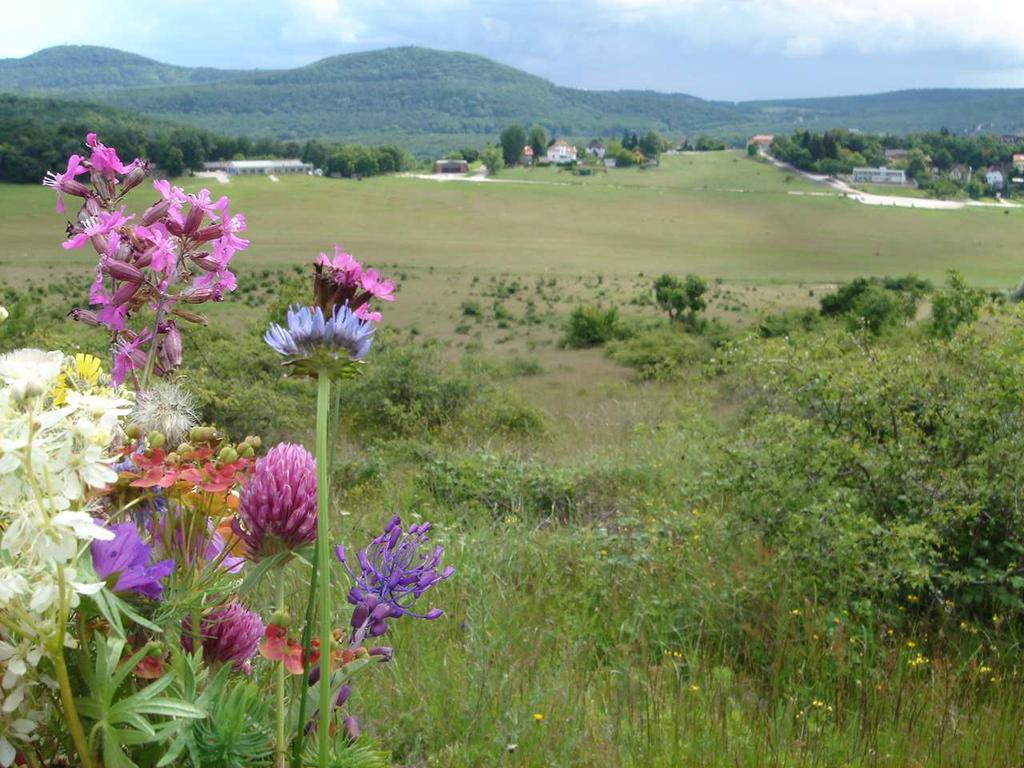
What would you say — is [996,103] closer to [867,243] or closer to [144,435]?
[867,243]

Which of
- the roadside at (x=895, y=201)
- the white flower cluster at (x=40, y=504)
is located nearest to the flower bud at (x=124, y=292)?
the white flower cluster at (x=40, y=504)

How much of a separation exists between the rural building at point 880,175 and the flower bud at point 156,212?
3523 inches

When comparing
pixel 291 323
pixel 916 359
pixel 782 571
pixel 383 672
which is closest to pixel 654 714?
pixel 383 672

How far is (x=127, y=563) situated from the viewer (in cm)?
99

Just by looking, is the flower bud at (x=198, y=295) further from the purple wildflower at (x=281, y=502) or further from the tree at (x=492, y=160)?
the tree at (x=492, y=160)

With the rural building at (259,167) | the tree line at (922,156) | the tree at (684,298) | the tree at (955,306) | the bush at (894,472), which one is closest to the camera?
the bush at (894,472)

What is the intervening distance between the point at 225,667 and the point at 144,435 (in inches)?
11.8

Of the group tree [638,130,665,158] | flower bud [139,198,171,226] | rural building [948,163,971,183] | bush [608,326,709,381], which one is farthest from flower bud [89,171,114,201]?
tree [638,130,665,158]

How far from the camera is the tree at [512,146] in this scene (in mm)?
114062

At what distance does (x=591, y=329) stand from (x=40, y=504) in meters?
36.6

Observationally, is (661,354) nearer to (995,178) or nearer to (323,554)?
(323,554)

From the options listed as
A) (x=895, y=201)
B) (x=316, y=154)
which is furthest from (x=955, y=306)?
(x=316, y=154)

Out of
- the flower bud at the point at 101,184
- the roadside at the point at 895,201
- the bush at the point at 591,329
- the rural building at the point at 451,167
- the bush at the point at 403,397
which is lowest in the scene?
the bush at the point at 591,329

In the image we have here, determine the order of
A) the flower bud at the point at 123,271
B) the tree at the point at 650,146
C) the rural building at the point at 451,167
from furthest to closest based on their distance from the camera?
the tree at the point at 650,146, the rural building at the point at 451,167, the flower bud at the point at 123,271
